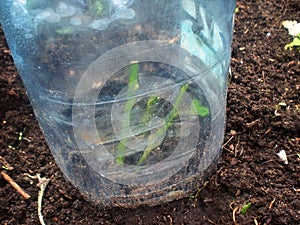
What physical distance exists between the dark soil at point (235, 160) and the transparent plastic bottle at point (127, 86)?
7cm

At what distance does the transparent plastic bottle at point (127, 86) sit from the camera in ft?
4.67

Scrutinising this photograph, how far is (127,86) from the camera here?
5.01 ft

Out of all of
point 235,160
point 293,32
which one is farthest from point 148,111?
point 293,32

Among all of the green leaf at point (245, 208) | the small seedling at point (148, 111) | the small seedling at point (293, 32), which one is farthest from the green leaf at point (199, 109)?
the small seedling at point (293, 32)

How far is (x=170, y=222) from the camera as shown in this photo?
5.68ft

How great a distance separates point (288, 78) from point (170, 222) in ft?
2.90

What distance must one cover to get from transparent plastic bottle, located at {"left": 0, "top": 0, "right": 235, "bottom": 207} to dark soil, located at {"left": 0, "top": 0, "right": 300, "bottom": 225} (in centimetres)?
7

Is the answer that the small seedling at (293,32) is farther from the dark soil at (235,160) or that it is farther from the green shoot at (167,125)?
the green shoot at (167,125)

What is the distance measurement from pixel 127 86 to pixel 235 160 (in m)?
0.59

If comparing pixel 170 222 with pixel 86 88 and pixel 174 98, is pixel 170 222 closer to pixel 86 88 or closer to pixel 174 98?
pixel 174 98

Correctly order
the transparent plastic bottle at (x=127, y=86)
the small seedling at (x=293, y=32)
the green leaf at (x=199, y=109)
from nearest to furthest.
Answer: the transparent plastic bottle at (x=127, y=86), the green leaf at (x=199, y=109), the small seedling at (x=293, y=32)

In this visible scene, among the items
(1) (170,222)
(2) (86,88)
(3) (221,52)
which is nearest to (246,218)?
(1) (170,222)

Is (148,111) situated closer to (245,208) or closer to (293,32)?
(245,208)

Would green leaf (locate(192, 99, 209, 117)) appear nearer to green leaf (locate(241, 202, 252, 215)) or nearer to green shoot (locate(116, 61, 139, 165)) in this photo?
green shoot (locate(116, 61, 139, 165))
